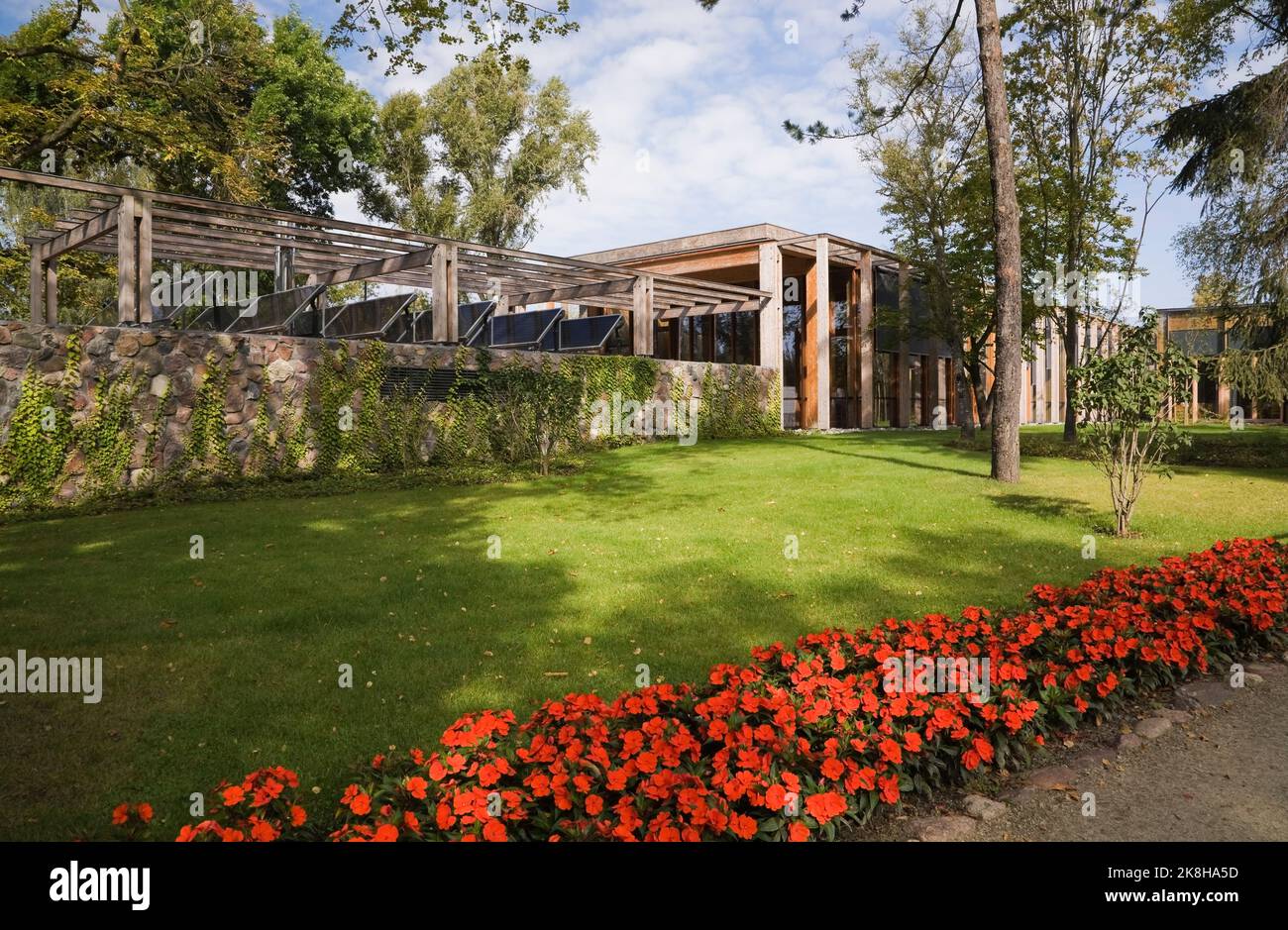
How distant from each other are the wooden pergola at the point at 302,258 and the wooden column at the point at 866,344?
176 inches

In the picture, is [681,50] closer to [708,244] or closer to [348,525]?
[348,525]

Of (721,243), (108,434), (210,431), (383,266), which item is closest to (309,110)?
(383,266)

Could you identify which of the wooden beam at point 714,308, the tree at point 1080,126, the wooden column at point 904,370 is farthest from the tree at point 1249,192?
the wooden column at point 904,370

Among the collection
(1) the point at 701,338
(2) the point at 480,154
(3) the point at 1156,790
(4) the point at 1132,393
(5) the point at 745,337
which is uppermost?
(2) the point at 480,154

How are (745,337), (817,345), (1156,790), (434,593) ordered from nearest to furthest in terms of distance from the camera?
(1156,790), (434,593), (817,345), (745,337)

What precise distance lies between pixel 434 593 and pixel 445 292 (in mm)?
11077

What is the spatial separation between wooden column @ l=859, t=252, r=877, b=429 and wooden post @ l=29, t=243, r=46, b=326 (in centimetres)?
2169

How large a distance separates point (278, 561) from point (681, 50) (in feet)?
26.6

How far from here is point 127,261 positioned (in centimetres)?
1164

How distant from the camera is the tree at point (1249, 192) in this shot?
43.9 ft

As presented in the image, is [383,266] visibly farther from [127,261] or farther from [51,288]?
[51,288]

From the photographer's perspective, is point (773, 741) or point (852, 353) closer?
point (773, 741)
